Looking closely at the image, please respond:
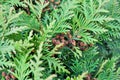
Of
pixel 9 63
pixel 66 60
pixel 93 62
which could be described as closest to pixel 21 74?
pixel 9 63

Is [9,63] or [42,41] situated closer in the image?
[9,63]

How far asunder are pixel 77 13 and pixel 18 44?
1.57 feet

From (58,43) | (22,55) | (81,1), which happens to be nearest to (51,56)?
(58,43)

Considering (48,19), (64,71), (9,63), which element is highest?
(48,19)

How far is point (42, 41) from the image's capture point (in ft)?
5.47

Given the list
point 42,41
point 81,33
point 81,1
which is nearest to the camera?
point 42,41

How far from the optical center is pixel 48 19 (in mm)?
1852

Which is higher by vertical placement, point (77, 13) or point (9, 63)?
Answer: point (77, 13)

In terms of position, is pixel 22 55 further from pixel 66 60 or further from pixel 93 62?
pixel 93 62

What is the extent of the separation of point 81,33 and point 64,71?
0.27 meters

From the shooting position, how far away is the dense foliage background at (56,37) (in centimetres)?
163

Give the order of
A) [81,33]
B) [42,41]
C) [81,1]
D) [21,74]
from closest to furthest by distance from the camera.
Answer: [21,74] → [42,41] → [81,33] → [81,1]

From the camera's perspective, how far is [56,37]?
179 centimetres

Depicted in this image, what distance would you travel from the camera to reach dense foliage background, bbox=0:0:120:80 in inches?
64.3
